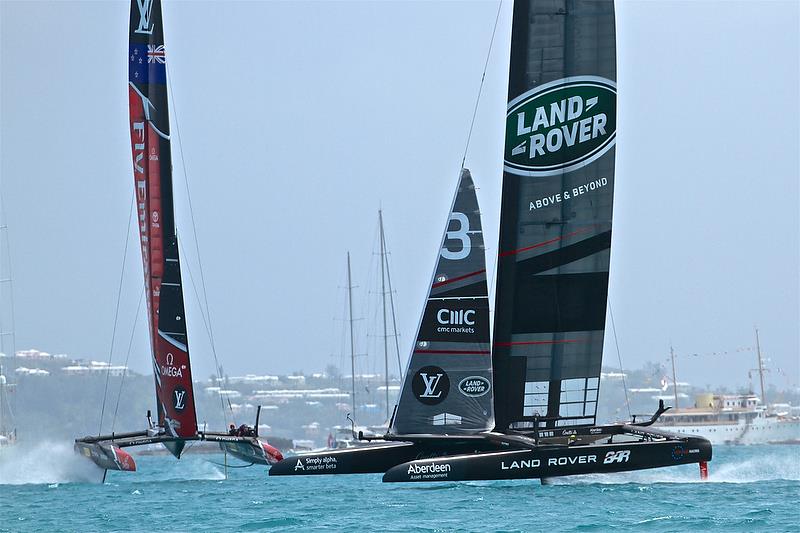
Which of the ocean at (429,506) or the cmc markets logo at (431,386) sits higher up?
the cmc markets logo at (431,386)

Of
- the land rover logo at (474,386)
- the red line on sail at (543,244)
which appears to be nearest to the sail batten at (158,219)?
the land rover logo at (474,386)

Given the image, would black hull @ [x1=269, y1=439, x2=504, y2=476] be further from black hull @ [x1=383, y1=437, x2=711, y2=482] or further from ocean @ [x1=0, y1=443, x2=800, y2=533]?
black hull @ [x1=383, y1=437, x2=711, y2=482]

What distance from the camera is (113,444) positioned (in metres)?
28.2

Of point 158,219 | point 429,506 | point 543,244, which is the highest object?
point 158,219

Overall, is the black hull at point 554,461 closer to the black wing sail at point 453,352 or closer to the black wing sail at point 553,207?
the black wing sail at point 553,207

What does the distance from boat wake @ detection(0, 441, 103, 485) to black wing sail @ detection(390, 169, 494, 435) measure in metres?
10.1

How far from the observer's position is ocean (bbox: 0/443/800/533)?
18.2 metres

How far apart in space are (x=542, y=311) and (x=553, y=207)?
1.55 metres

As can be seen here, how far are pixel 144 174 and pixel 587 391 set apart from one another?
12405 millimetres

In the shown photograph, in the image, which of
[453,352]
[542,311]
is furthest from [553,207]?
[453,352]

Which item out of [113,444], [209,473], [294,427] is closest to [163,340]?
[113,444]

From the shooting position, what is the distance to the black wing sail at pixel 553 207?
2111cm

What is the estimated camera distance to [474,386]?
856 inches

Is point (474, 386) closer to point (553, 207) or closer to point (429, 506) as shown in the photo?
point (429, 506)
